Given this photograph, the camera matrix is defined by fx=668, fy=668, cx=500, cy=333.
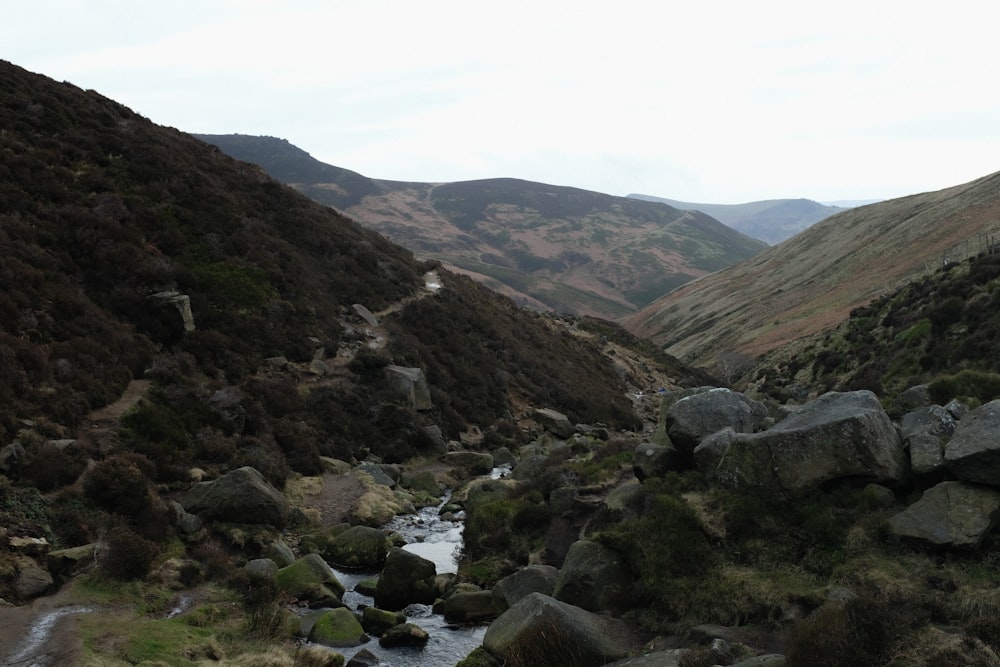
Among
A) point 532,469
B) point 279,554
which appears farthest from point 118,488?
point 532,469

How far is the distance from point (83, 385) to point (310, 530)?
29.5 feet

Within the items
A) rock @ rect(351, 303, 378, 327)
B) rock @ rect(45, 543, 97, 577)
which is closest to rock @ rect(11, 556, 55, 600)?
rock @ rect(45, 543, 97, 577)

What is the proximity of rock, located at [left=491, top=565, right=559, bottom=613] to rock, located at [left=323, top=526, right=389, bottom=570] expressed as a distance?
5076mm

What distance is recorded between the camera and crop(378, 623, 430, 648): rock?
47.4 ft

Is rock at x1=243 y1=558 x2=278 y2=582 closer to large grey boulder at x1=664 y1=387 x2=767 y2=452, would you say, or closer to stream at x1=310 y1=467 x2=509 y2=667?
stream at x1=310 y1=467 x2=509 y2=667

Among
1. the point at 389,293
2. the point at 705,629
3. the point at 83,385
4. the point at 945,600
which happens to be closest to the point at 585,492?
the point at 705,629

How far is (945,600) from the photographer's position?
10.6 m

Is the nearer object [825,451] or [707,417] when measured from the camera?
[825,451]

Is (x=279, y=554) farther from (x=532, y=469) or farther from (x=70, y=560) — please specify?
(x=532, y=469)

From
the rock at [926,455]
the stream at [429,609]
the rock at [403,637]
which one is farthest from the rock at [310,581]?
the rock at [926,455]

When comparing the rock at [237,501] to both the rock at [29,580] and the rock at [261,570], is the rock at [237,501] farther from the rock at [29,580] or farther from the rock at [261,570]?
the rock at [29,580]

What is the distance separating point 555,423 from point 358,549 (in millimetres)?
21914

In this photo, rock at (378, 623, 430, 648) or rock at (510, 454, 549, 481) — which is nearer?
rock at (378, 623, 430, 648)

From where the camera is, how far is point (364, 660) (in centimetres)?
1328
